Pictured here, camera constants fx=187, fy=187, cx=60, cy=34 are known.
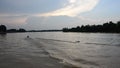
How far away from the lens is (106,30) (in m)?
170

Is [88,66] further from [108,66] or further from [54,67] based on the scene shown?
[54,67]

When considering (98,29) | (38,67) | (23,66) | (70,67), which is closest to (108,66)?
(70,67)

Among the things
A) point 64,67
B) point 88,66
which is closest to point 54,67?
point 64,67

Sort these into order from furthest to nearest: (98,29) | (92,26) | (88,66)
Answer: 1. (92,26)
2. (98,29)
3. (88,66)

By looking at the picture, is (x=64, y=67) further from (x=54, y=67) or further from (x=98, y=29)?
(x=98, y=29)

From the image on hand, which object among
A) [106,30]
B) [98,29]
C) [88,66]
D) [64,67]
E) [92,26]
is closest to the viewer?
[64,67]

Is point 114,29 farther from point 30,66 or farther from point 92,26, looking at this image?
point 30,66

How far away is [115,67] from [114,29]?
14599cm

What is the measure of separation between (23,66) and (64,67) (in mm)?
3285

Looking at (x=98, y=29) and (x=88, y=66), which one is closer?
(x=88, y=66)

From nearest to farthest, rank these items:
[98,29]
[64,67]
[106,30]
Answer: [64,67]
[106,30]
[98,29]

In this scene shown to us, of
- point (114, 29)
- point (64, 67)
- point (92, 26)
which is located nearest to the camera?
point (64, 67)

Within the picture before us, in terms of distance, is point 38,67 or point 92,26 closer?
point 38,67

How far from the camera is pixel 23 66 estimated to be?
49.1 feet
